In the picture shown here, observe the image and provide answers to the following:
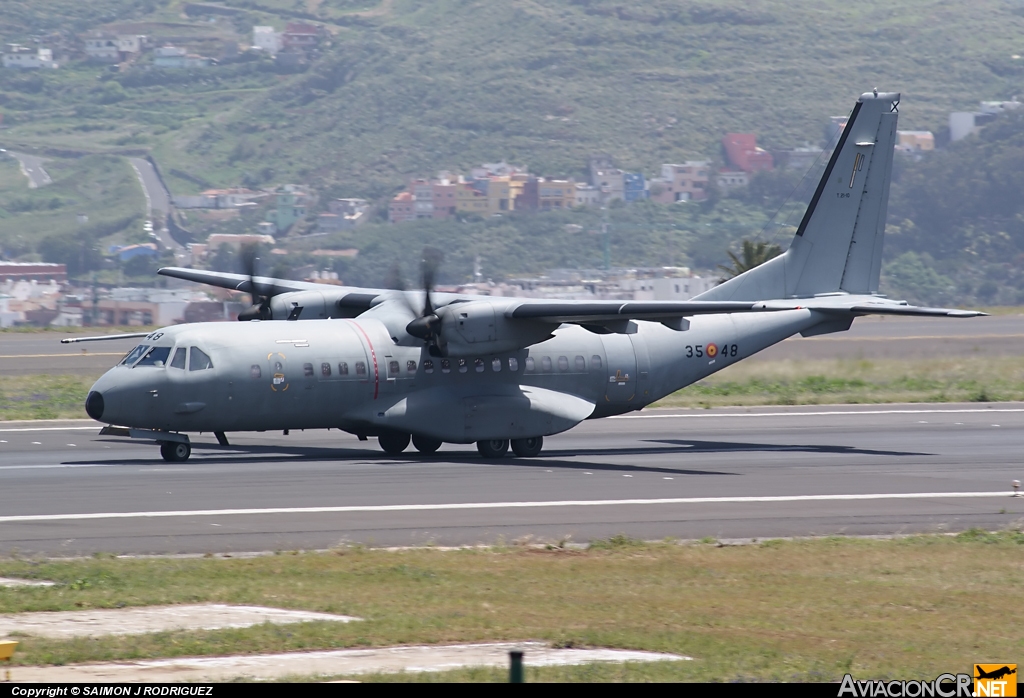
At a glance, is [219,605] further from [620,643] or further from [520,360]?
[520,360]

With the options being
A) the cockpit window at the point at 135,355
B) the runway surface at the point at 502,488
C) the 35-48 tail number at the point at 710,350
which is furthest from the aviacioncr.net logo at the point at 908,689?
the 35-48 tail number at the point at 710,350

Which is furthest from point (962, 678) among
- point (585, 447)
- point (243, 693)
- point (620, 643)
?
point (585, 447)

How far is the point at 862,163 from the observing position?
30750mm

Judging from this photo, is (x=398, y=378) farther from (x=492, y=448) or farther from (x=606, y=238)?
(x=606, y=238)

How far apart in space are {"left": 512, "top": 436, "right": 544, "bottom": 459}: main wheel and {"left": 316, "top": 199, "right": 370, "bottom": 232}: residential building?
6585 inches

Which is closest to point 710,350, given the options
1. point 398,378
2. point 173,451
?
point 398,378

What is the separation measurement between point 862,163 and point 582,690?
2417 centimetres

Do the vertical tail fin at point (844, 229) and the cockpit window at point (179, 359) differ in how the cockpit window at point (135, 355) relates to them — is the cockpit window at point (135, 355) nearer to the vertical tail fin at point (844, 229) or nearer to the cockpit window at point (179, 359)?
the cockpit window at point (179, 359)

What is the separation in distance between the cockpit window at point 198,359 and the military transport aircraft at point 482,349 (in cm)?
2

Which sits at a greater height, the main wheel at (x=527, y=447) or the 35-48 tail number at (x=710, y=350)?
the 35-48 tail number at (x=710, y=350)

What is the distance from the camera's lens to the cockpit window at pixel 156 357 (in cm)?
2438

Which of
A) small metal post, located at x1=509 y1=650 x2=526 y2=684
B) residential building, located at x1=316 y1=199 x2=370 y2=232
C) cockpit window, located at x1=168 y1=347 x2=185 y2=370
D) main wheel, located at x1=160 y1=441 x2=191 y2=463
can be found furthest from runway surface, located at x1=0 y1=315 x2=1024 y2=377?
residential building, located at x1=316 y1=199 x2=370 y2=232

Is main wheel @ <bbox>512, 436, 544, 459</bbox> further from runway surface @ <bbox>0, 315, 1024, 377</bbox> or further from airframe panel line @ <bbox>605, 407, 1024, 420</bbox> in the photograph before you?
runway surface @ <bbox>0, 315, 1024, 377</bbox>

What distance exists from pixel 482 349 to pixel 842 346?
1373 inches
